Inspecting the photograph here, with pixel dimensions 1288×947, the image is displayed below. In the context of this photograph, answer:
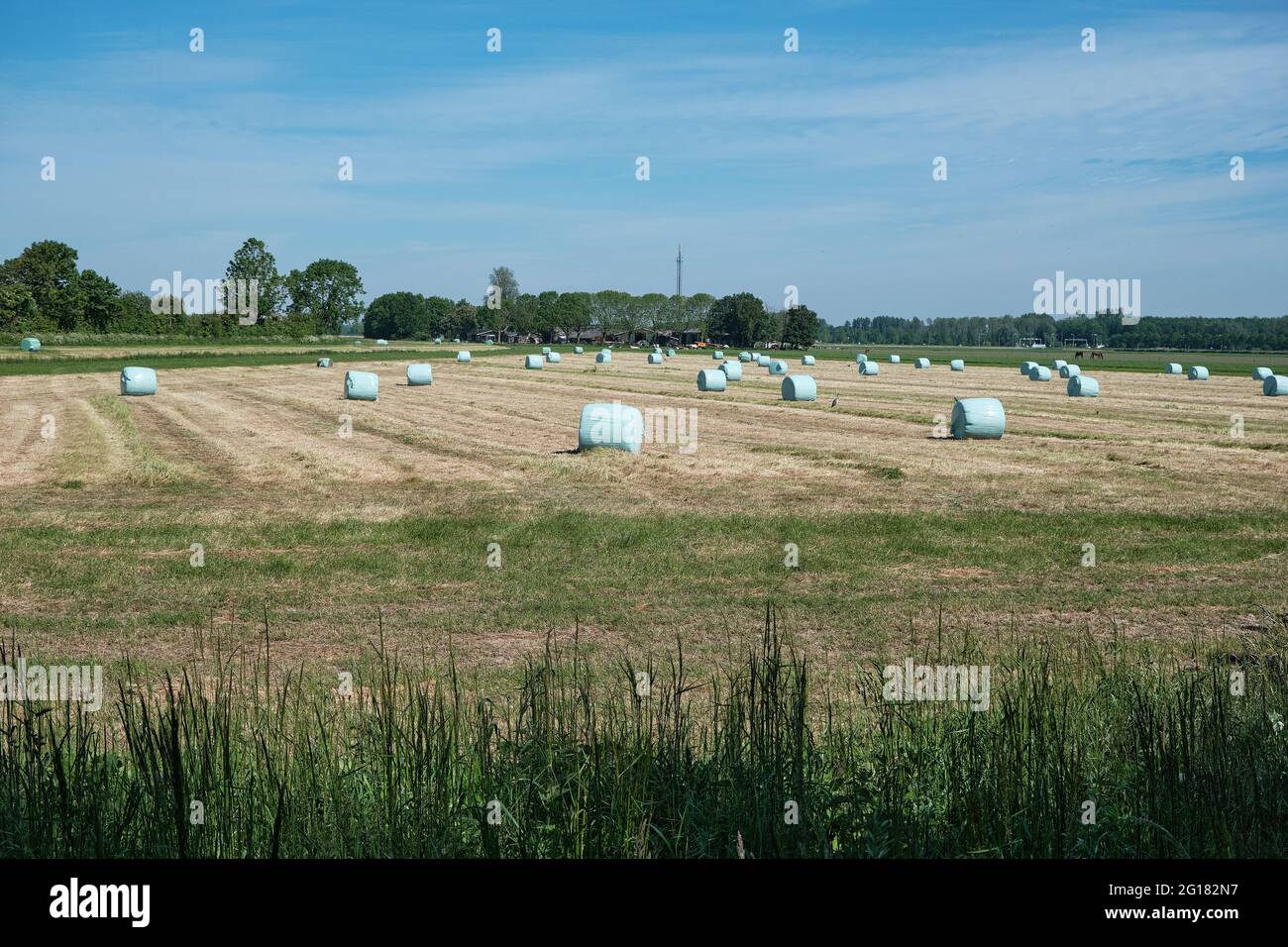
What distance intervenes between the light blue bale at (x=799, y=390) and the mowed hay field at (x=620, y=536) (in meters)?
10.5

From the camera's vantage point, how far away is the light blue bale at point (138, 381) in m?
45.3

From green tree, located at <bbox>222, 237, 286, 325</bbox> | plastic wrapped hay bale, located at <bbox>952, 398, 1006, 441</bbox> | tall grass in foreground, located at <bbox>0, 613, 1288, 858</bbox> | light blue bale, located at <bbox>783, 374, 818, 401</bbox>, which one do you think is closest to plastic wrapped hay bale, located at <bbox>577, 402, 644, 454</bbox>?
plastic wrapped hay bale, located at <bbox>952, 398, 1006, 441</bbox>

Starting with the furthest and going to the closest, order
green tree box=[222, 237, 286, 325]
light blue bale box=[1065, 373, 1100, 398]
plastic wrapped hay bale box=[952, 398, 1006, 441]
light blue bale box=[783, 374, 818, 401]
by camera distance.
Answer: green tree box=[222, 237, 286, 325]
light blue bale box=[1065, 373, 1100, 398]
light blue bale box=[783, 374, 818, 401]
plastic wrapped hay bale box=[952, 398, 1006, 441]

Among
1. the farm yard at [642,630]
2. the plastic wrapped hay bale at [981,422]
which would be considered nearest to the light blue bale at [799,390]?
the farm yard at [642,630]

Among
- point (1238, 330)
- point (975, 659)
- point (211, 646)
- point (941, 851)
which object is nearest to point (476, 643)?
point (211, 646)

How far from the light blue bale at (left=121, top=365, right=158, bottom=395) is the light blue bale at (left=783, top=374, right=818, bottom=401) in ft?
86.2

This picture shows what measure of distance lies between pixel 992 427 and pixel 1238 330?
185675mm

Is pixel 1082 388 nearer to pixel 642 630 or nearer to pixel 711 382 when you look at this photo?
pixel 711 382

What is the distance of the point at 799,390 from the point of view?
44750 mm

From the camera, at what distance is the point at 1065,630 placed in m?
11.7

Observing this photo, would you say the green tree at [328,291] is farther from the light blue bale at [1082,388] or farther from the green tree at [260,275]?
the light blue bale at [1082,388]

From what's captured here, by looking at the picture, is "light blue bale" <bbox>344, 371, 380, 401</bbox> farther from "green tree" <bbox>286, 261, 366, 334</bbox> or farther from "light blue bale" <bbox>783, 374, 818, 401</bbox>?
"green tree" <bbox>286, 261, 366, 334</bbox>

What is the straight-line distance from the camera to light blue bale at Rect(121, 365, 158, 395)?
4534 cm

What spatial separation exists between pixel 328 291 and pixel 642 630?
565ft
